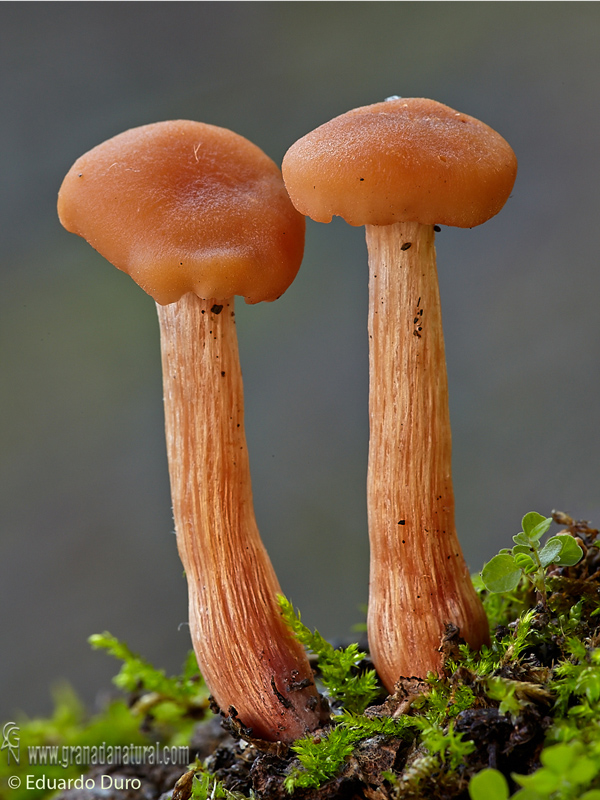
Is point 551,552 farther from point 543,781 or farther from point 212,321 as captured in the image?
point 212,321

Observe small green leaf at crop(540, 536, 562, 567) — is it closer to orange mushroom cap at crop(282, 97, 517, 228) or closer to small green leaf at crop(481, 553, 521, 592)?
small green leaf at crop(481, 553, 521, 592)

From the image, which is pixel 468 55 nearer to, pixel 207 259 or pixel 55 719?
pixel 207 259

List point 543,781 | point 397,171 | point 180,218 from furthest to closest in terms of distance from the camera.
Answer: point 180,218
point 397,171
point 543,781

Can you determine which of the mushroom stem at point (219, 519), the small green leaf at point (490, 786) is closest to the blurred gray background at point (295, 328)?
the mushroom stem at point (219, 519)

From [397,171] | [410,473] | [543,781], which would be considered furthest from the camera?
[410,473]

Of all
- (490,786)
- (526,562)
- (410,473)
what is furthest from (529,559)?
(490,786)

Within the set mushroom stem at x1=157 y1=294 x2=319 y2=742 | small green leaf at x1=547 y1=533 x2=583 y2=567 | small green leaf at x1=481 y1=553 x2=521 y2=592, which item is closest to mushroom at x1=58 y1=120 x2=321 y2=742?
mushroom stem at x1=157 y1=294 x2=319 y2=742

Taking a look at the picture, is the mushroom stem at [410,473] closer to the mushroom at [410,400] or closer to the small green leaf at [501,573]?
the mushroom at [410,400]

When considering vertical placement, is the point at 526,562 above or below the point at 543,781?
above
